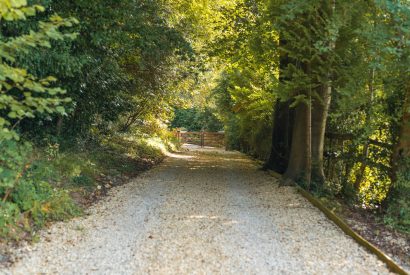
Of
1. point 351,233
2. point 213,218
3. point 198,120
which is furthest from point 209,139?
point 351,233

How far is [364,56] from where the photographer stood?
809cm

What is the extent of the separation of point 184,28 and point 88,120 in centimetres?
508

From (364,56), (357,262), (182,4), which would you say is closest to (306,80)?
(364,56)

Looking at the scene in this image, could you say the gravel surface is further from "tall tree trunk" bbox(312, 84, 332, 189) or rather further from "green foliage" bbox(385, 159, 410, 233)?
"tall tree trunk" bbox(312, 84, 332, 189)

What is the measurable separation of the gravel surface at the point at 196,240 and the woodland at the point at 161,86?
0.63m

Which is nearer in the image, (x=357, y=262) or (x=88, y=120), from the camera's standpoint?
(x=357, y=262)

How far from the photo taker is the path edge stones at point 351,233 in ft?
15.6

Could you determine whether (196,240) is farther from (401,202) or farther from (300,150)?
(300,150)

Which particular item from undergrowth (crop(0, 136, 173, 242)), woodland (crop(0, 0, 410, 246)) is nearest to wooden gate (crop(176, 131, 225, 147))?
woodland (crop(0, 0, 410, 246))

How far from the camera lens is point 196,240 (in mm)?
5586

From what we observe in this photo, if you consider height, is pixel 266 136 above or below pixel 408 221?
above

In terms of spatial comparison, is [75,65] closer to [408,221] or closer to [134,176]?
[134,176]

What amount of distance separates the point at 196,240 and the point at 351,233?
7.23 feet

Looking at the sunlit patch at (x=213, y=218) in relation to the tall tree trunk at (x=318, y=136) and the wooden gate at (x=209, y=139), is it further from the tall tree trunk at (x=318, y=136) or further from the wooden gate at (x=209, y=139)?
the wooden gate at (x=209, y=139)
